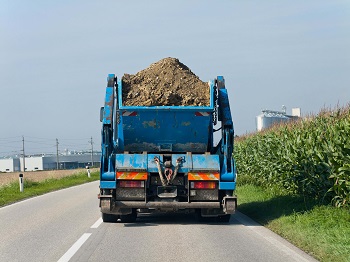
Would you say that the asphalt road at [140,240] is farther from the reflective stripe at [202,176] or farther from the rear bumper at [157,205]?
the reflective stripe at [202,176]

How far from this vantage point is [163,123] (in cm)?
1385

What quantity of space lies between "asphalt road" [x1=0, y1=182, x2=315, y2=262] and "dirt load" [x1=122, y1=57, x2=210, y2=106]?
292 cm

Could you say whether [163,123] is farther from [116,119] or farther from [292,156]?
[292,156]

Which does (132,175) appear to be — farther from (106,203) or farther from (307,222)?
(307,222)

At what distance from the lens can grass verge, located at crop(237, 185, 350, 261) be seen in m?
9.36

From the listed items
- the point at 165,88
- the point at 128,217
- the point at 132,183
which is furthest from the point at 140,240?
the point at 165,88

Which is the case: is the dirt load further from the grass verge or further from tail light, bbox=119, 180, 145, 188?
the grass verge

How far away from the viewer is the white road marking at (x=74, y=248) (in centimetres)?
911

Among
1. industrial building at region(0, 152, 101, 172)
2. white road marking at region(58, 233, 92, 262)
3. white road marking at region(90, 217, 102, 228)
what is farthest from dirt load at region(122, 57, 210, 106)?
industrial building at region(0, 152, 101, 172)

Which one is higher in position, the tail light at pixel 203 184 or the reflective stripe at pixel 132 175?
the reflective stripe at pixel 132 175

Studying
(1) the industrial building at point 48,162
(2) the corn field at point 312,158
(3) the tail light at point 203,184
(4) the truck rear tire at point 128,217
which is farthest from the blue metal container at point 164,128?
(1) the industrial building at point 48,162

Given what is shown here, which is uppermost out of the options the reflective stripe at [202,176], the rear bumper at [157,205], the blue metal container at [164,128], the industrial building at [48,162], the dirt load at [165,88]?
the dirt load at [165,88]

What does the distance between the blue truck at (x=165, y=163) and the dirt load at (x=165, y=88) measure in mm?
254

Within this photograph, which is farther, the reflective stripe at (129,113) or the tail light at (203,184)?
the reflective stripe at (129,113)
